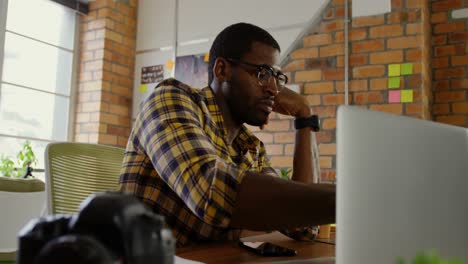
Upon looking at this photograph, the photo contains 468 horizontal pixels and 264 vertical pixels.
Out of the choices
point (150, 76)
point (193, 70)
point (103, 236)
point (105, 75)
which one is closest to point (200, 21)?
point (193, 70)

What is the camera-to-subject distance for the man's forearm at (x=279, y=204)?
0.92 metres

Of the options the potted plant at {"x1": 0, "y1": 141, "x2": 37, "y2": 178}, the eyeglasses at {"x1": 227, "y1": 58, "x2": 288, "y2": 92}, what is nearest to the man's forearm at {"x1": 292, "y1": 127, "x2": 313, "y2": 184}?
the eyeglasses at {"x1": 227, "y1": 58, "x2": 288, "y2": 92}

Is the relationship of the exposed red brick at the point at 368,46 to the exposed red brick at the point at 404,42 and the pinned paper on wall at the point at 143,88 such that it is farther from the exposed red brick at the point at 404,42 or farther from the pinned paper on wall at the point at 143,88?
the pinned paper on wall at the point at 143,88

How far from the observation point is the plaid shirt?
96cm

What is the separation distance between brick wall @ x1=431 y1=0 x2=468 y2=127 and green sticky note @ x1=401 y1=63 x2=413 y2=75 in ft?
0.94

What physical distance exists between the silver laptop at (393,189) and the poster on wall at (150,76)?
10.4ft

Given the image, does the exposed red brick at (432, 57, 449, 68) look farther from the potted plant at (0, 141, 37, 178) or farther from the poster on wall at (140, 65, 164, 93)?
the potted plant at (0, 141, 37, 178)

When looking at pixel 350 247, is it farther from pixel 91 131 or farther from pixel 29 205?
pixel 91 131

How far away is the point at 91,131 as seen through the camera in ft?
11.9

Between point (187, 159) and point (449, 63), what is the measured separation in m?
2.39

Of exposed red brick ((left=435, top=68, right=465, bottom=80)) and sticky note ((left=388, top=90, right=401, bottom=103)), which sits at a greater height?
exposed red brick ((left=435, top=68, right=465, bottom=80))

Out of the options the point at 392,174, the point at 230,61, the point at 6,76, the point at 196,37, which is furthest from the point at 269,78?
the point at 6,76

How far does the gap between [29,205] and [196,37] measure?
1.83 meters

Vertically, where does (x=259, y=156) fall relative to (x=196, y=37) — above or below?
below
